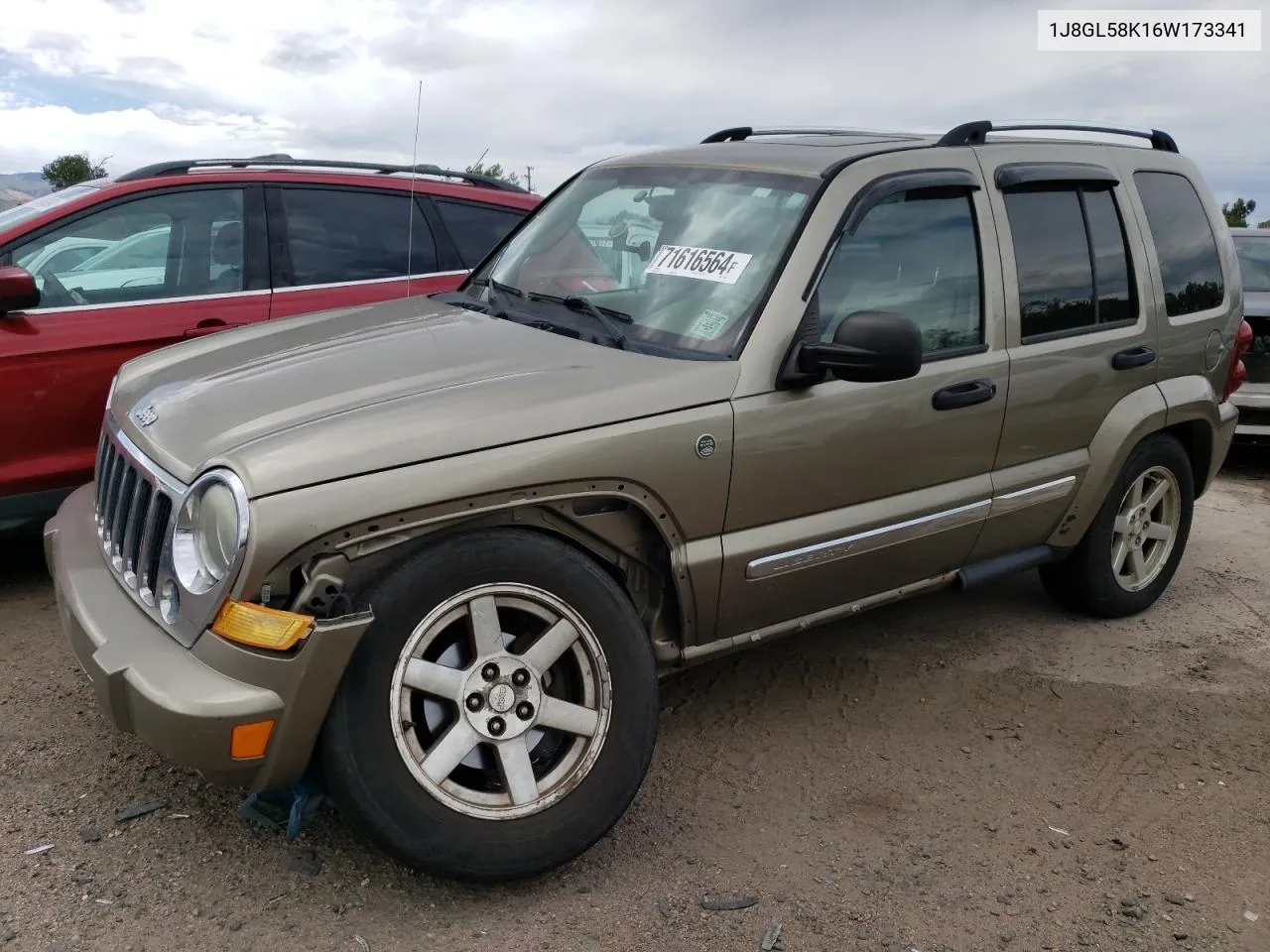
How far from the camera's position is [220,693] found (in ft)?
8.32

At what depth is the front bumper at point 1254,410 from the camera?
7.57 meters

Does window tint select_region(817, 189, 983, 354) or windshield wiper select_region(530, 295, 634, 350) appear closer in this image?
windshield wiper select_region(530, 295, 634, 350)

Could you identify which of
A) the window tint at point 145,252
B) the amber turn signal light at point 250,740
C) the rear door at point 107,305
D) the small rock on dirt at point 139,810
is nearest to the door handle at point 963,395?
the amber turn signal light at point 250,740

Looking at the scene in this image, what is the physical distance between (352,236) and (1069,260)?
323 centimetres

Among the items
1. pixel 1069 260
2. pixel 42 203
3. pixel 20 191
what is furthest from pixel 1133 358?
pixel 20 191

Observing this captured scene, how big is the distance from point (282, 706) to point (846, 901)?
1.48 m

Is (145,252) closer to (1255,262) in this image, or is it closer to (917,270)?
(917,270)

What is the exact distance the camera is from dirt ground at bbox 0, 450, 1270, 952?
280 cm

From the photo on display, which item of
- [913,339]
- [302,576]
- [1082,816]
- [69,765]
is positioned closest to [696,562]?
[913,339]

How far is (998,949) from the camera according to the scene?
2.77 meters

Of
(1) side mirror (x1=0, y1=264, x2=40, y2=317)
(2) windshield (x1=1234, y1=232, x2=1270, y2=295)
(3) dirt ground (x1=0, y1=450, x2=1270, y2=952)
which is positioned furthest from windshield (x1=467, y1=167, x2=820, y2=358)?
(2) windshield (x1=1234, y1=232, x2=1270, y2=295)

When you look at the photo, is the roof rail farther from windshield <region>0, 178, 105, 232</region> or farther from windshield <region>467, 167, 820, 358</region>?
windshield <region>0, 178, 105, 232</region>

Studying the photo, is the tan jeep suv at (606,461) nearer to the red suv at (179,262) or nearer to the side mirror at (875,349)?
the side mirror at (875,349)

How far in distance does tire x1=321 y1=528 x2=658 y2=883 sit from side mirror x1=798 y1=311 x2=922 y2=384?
0.87 meters
